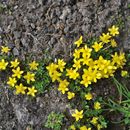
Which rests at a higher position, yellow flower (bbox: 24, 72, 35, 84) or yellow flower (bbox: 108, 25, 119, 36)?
yellow flower (bbox: 108, 25, 119, 36)

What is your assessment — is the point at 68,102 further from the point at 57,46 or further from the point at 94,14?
the point at 94,14

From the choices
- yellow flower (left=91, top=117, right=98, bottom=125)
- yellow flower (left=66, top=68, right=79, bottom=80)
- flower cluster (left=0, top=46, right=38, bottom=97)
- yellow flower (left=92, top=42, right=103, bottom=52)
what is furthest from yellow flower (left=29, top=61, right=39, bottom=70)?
yellow flower (left=91, top=117, right=98, bottom=125)

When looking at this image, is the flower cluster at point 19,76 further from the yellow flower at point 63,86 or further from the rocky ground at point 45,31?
the yellow flower at point 63,86

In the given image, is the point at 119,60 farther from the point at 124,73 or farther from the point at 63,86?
the point at 63,86

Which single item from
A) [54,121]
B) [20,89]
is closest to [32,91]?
[20,89]

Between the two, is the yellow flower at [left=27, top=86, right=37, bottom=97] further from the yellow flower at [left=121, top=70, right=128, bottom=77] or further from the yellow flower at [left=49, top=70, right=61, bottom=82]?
the yellow flower at [left=121, top=70, right=128, bottom=77]

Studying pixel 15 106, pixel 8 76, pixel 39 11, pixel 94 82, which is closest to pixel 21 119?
pixel 15 106
